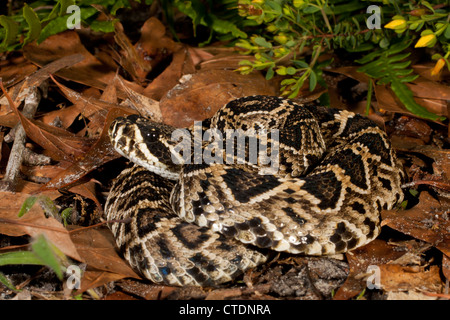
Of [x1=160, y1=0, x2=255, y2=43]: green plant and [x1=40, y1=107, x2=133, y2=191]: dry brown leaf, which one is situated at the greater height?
[x1=160, y1=0, x2=255, y2=43]: green plant

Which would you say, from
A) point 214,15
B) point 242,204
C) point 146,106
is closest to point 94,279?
point 242,204

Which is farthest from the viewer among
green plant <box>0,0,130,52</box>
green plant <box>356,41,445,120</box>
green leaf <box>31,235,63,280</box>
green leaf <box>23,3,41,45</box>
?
green plant <box>0,0,130,52</box>

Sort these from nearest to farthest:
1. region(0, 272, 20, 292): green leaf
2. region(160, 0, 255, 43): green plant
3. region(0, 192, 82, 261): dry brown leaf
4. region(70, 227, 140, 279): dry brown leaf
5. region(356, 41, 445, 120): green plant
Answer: region(0, 272, 20, 292): green leaf → region(0, 192, 82, 261): dry brown leaf → region(70, 227, 140, 279): dry brown leaf → region(356, 41, 445, 120): green plant → region(160, 0, 255, 43): green plant

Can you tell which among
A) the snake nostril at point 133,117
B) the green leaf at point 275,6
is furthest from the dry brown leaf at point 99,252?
the green leaf at point 275,6

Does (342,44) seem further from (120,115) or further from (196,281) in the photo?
(196,281)

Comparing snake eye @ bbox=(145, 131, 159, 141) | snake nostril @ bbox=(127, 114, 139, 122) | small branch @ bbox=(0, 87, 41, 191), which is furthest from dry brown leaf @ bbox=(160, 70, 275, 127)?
small branch @ bbox=(0, 87, 41, 191)

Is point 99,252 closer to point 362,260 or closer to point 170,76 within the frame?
point 362,260

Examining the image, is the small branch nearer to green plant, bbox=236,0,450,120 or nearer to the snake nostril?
the snake nostril
